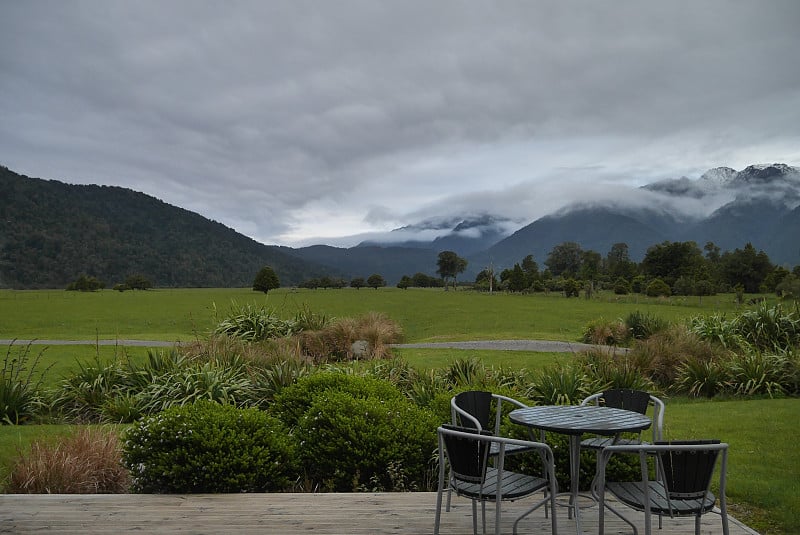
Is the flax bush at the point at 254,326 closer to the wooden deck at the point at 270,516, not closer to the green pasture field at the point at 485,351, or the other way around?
the green pasture field at the point at 485,351

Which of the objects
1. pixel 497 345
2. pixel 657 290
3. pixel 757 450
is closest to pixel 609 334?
pixel 497 345

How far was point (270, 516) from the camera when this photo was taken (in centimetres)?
423

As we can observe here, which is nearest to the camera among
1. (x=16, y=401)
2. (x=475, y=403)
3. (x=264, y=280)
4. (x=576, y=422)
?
(x=576, y=422)

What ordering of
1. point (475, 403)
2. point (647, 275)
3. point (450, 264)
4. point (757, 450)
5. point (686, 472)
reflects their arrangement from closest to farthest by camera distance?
point (686, 472) → point (475, 403) → point (757, 450) → point (647, 275) → point (450, 264)

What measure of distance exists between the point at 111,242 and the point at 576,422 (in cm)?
9456

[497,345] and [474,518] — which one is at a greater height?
[474,518]

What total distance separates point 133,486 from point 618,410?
4.10 m

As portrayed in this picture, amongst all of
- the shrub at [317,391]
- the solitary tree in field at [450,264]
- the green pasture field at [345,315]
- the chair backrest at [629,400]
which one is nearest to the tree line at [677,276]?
the solitary tree in field at [450,264]

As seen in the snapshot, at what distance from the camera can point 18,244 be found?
259 feet

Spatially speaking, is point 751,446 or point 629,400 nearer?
point 629,400

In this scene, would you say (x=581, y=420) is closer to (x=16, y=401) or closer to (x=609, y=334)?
(x=16, y=401)

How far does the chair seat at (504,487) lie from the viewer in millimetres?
3492

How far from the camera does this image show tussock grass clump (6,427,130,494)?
505 cm

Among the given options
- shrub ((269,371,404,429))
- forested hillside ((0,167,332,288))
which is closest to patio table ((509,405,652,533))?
shrub ((269,371,404,429))
